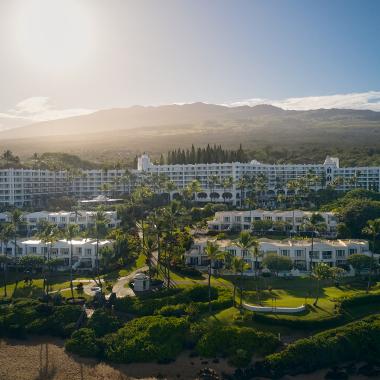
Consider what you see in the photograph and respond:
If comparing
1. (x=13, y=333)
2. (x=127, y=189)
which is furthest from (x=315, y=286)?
(x=127, y=189)

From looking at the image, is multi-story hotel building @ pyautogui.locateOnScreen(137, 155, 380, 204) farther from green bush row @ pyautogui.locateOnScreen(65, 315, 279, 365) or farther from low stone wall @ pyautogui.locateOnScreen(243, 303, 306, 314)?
green bush row @ pyautogui.locateOnScreen(65, 315, 279, 365)

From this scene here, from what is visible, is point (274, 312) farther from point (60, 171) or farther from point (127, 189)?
point (60, 171)

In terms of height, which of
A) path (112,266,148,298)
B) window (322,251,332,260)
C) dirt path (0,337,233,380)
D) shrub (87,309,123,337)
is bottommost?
dirt path (0,337,233,380)

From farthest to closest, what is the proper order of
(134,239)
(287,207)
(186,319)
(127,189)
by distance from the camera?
(127,189), (287,207), (134,239), (186,319)

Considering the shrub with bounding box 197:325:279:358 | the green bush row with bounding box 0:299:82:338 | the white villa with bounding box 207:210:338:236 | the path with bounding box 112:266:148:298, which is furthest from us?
the white villa with bounding box 207:210:338:236

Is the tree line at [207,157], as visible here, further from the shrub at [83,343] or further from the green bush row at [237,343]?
the green bush row at [237,343]

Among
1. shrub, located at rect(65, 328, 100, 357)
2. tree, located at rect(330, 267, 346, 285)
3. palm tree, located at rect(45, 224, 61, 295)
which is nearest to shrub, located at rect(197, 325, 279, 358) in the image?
shrub, located at rect(65, 328, 100, 357)

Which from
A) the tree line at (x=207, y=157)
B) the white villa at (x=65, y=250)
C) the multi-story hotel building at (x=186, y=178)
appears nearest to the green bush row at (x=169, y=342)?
the white villa at (x=65, y=250)
